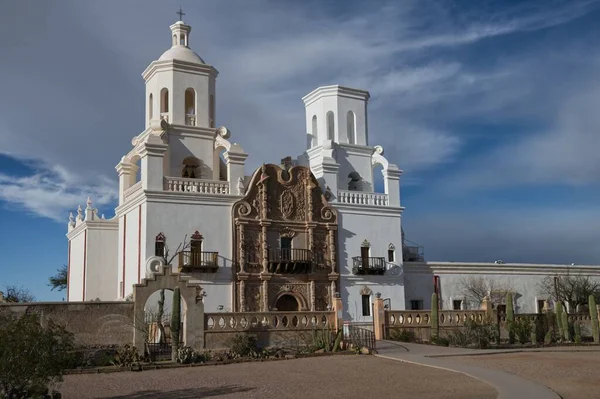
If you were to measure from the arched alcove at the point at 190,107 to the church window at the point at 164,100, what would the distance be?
1.10 metres

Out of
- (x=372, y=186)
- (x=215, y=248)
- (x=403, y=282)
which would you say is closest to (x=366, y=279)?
(x=403, y=282)

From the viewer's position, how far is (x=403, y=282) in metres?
40.8

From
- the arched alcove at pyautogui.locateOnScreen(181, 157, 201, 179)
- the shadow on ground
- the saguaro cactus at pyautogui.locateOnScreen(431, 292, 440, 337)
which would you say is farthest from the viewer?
the arched alcove at pyautogui.locateOnScreen(181, 157, 201, 179)

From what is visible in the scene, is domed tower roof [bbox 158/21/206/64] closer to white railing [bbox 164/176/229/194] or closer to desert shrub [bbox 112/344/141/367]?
white railing [bbox 164/176/229/194]

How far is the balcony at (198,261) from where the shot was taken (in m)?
34.4

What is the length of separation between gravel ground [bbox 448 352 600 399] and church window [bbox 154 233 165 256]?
15.1 meters

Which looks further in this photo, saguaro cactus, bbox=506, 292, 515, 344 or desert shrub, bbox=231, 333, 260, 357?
saguaro cactus, bbox=506, 292, 515, 344

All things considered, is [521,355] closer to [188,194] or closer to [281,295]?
[281,295]

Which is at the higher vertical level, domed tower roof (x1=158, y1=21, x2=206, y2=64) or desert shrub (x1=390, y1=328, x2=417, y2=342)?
domed tower roof (x1=158, y1=21, x2=206, y2=64)

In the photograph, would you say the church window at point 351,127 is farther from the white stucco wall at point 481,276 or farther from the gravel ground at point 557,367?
the gravel ground at point 557,367

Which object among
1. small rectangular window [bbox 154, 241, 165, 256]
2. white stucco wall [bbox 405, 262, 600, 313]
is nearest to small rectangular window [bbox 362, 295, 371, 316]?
white stucco wall [bbox 405, 262, 600, 313]

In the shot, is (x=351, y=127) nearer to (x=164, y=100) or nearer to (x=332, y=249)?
(x=332, y=249)

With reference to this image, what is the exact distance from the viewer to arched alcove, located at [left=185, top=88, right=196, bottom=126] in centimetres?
3919

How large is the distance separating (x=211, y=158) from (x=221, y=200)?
3497 millimetres
